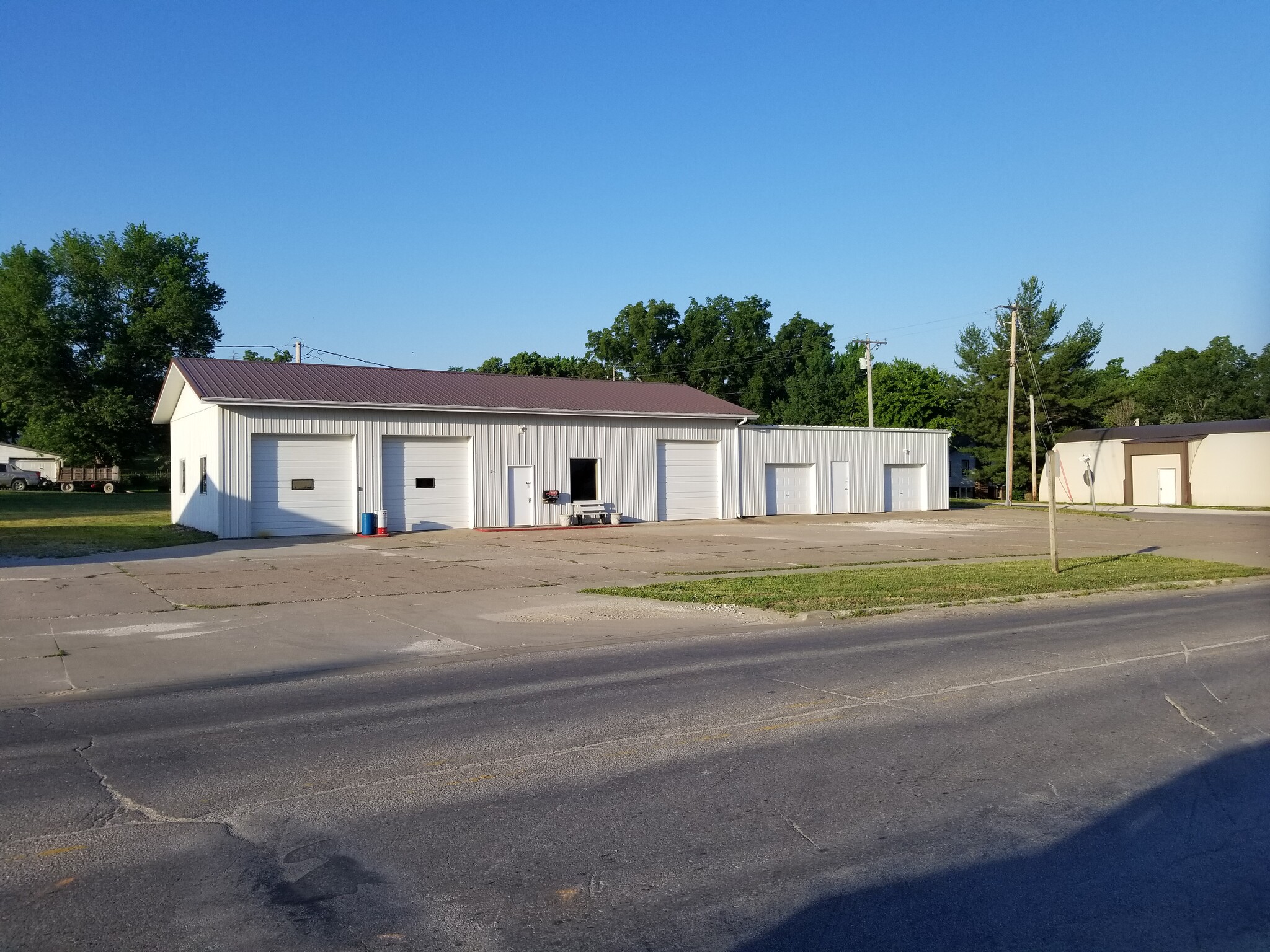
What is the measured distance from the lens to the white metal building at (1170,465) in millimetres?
49969

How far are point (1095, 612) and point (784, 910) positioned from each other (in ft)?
38.1

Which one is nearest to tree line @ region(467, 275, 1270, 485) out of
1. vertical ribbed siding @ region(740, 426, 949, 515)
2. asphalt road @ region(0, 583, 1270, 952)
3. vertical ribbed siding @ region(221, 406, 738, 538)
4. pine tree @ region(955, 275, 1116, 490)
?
pine tree @ region(955, 275, 1116, 490)

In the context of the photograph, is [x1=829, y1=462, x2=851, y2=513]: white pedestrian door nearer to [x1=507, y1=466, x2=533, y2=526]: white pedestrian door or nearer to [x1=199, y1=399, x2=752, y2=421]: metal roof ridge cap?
[x1=199, y1=399, x2=752, y2=421]: metal roof ridge cap

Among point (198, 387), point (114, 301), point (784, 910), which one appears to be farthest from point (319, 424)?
point (114, 301)

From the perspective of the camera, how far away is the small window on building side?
116 feet

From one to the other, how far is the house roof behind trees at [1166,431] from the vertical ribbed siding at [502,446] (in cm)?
→ 2899

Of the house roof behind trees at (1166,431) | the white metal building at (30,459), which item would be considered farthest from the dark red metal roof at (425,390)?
the white metal building at (30,459)

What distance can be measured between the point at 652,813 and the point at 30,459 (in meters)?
78.8

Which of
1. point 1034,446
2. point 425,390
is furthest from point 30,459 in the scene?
point 1034,446

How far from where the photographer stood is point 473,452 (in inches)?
1278

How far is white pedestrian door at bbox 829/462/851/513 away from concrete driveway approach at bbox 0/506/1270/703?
887 centimetres

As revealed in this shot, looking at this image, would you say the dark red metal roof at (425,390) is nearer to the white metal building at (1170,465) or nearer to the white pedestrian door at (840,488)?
the white pedestrian door at (840,488)

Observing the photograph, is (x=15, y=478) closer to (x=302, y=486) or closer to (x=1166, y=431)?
(x=302, y=486)

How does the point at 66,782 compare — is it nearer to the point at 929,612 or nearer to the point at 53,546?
the point at 929,612
